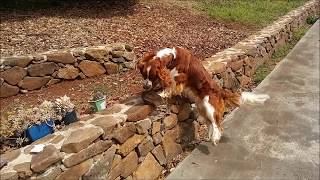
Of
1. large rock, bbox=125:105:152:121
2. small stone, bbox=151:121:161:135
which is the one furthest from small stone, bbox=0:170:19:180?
→ small stone, bbox=151:121:161:135

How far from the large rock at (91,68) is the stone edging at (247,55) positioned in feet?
5.23

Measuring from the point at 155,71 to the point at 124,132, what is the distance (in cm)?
78

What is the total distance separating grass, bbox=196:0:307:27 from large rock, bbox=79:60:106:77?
5.26 meters

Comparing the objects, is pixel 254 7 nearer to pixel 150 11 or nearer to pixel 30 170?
pixel 150 11

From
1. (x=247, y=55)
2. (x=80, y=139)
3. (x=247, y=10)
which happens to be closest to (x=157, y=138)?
(x=80, y=139)

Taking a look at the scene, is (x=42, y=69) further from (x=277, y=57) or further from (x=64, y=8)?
(x=277, y=57)

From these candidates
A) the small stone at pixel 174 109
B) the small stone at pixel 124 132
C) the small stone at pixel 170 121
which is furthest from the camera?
the small stone at pixel 174 109

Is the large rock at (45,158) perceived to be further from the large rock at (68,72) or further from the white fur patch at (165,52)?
the large rock at (68,72)

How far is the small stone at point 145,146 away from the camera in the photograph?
4469mm

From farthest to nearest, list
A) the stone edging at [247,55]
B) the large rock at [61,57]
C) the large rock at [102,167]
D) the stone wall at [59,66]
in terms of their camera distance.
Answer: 1. the stone edging at [247,55]
2. the large rock at [61,57]
3. the stone wall at [59,66]
4. the large rock at [102,167]

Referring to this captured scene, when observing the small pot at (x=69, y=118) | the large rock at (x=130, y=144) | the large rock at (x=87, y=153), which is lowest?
the large rock at (x=130, y=144)

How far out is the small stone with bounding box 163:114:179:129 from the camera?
487cm

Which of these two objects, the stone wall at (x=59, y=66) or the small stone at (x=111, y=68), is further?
the small stone at (x=111, y=68)

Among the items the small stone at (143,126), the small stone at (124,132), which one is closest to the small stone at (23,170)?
the small stone at (124,132)
